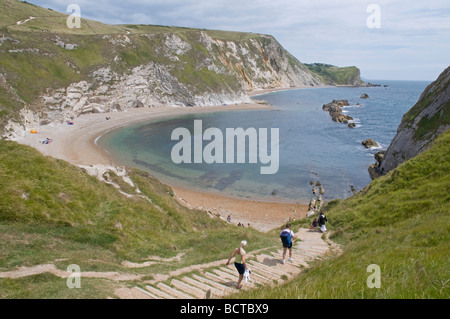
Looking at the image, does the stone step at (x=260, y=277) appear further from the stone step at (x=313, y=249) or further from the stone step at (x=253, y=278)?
the stone step at (x=313, y=249)

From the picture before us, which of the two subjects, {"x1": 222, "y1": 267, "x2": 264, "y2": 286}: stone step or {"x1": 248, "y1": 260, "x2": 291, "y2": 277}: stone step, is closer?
{"x1": 222, "y1": 267, "x2": 264, "y2": 286}: stone step

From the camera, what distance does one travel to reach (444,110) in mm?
26141

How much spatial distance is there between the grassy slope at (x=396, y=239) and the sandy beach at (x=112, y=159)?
10600 mm

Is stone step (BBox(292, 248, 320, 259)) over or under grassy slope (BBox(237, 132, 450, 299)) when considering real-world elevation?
under

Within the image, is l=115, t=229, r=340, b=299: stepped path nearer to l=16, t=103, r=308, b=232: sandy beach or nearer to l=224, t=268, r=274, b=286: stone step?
l=224, t=268, r=274, b=286: stone step

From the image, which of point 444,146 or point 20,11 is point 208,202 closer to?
point 444,146

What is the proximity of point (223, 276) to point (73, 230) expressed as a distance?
25.2ft

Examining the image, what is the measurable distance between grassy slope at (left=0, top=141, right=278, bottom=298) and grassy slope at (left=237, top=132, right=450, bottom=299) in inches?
212

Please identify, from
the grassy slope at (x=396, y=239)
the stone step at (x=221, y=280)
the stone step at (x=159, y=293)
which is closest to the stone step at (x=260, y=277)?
the stone step at (x=221, y=280)

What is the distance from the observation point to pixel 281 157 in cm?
5647

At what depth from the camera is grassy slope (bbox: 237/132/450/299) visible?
220 inches

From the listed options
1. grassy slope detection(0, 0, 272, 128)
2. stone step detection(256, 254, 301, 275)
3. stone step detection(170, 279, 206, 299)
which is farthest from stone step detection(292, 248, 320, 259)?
grassy slope detection(0, 0, 272, 128)

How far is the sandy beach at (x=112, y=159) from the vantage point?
34250 millimetres
